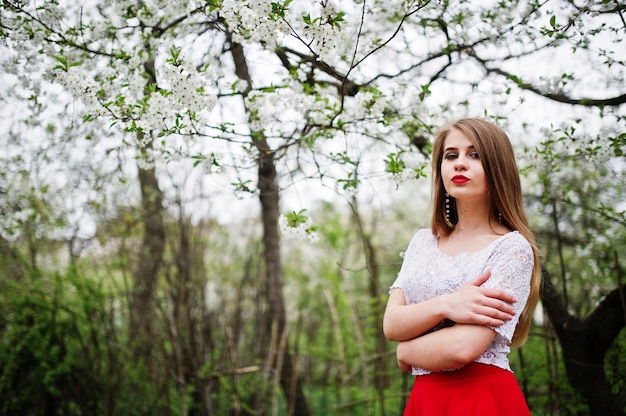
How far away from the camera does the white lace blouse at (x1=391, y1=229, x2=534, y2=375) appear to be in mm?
1342

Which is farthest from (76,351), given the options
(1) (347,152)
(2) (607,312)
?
(2) (607,312)

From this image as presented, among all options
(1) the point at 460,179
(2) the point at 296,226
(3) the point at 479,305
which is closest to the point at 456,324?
(3) the point at 479,305

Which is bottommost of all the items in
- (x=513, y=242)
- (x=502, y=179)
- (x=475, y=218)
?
(x=513, y=242)

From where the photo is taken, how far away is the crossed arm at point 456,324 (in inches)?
50.1

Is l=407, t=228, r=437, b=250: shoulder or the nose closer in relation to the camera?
the nose

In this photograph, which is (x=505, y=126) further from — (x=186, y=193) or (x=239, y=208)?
(x=239, y=208)

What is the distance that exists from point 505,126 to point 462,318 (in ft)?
5.22

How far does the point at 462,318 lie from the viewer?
128 centimetres

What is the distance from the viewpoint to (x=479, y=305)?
1272 mm

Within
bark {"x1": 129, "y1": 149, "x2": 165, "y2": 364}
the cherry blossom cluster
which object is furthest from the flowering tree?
bark {"x1": 129, "y1": 149, "x2": 165, "y2": 364}

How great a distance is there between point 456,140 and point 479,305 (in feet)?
1.92

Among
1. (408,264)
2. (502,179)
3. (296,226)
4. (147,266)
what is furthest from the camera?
(147,266)

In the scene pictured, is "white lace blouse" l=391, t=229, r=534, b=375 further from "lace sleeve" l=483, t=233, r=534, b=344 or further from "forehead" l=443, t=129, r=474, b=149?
"forehead" l=443, t=129, r=474, b=149

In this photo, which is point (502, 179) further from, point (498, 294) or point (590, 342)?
point (590, 342)
